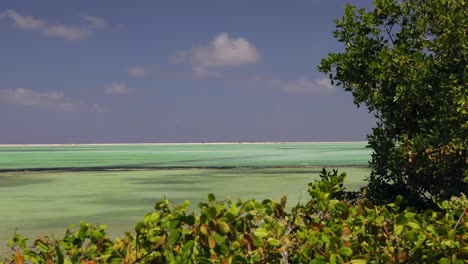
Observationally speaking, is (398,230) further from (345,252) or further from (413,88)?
(413,88)

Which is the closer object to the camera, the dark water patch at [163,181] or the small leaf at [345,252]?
the small leaf at [345,252]

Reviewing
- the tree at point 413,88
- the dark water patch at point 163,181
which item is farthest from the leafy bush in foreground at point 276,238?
the dark water patch at point 163,181

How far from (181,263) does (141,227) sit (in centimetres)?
44

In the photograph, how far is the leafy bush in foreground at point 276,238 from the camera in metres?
3.42

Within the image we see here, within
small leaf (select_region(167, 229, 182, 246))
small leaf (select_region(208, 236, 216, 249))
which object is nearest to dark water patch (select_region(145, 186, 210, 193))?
small leaf (select_region(208, 236, 216, 249))

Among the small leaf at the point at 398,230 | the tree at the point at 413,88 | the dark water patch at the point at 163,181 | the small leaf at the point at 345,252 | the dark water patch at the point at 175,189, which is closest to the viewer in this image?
the small leaf at the point at 345,252

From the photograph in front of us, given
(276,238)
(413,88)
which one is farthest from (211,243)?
(413,88)

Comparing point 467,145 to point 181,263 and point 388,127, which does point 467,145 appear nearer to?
point 388,127

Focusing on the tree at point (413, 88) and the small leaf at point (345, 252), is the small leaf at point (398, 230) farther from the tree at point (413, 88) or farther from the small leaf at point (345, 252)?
the tree at point (413, 88)

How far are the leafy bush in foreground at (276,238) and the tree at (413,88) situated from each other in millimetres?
7156

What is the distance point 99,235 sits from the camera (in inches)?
163

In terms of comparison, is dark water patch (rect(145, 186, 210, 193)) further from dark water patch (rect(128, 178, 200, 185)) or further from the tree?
the tree

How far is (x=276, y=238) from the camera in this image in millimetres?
3914

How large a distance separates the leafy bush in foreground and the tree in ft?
23.5
